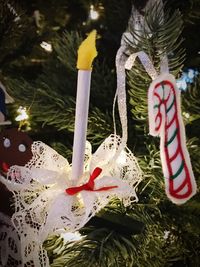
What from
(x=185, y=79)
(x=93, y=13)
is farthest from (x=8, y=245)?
(x=93, y=13)

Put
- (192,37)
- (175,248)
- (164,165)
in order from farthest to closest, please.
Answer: (192,37)
(175,248)
(164,165)

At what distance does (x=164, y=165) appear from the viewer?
0.38 m

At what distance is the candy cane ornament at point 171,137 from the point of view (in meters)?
0.37

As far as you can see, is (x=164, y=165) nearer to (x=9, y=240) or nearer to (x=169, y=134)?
(x=169, y=134)

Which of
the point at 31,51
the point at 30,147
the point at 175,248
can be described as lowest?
the point at 175,248

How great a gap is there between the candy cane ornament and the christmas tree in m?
0.04

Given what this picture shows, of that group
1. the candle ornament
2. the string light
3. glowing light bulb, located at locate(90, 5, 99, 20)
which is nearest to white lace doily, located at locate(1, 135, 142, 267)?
the candle ornament

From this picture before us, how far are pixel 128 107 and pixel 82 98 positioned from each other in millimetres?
186

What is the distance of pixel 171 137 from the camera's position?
384 millimetres

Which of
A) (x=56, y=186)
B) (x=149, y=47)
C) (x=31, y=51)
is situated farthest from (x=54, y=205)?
(x=31, y=51)

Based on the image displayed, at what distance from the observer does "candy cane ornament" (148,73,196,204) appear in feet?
1.23

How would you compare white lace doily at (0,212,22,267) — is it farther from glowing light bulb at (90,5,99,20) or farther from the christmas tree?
glowing light bulb at (90,5,99,20)

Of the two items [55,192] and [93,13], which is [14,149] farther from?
[93,13]

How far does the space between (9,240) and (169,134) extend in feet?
0.66
